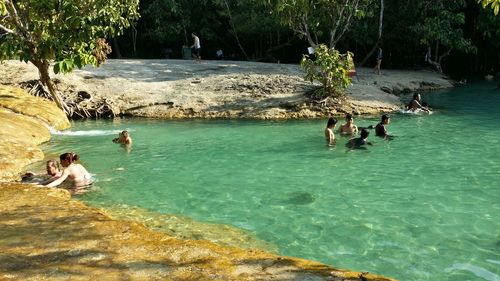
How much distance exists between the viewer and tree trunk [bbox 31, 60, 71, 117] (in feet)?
59.6

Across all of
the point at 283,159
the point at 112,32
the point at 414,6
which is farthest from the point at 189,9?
the point at 283,159

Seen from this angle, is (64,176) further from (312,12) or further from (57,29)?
(312,12)

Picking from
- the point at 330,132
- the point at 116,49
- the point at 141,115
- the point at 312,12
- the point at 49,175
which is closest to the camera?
the point at 49,175

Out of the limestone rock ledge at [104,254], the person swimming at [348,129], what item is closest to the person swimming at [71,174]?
the limestone rock ledge at [104,254]

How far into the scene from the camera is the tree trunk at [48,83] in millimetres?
18156

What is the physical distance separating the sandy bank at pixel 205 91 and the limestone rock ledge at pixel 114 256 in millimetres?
→ 14093

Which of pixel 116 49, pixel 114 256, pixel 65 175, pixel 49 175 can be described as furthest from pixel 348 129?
pixel 116 49

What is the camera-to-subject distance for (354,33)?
112 feet

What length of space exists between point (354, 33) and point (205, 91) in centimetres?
1504

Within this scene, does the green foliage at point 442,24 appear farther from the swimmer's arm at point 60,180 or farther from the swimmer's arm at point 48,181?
the swimmer's arm at point 48,181

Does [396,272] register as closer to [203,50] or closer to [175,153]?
[175,153]

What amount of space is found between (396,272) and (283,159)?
740 cm

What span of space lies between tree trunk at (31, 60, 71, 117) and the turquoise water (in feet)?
5.83

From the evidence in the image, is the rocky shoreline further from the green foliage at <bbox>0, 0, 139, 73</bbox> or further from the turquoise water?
the green foliage at <bbox>0, 0, 139, 73</bbox>
